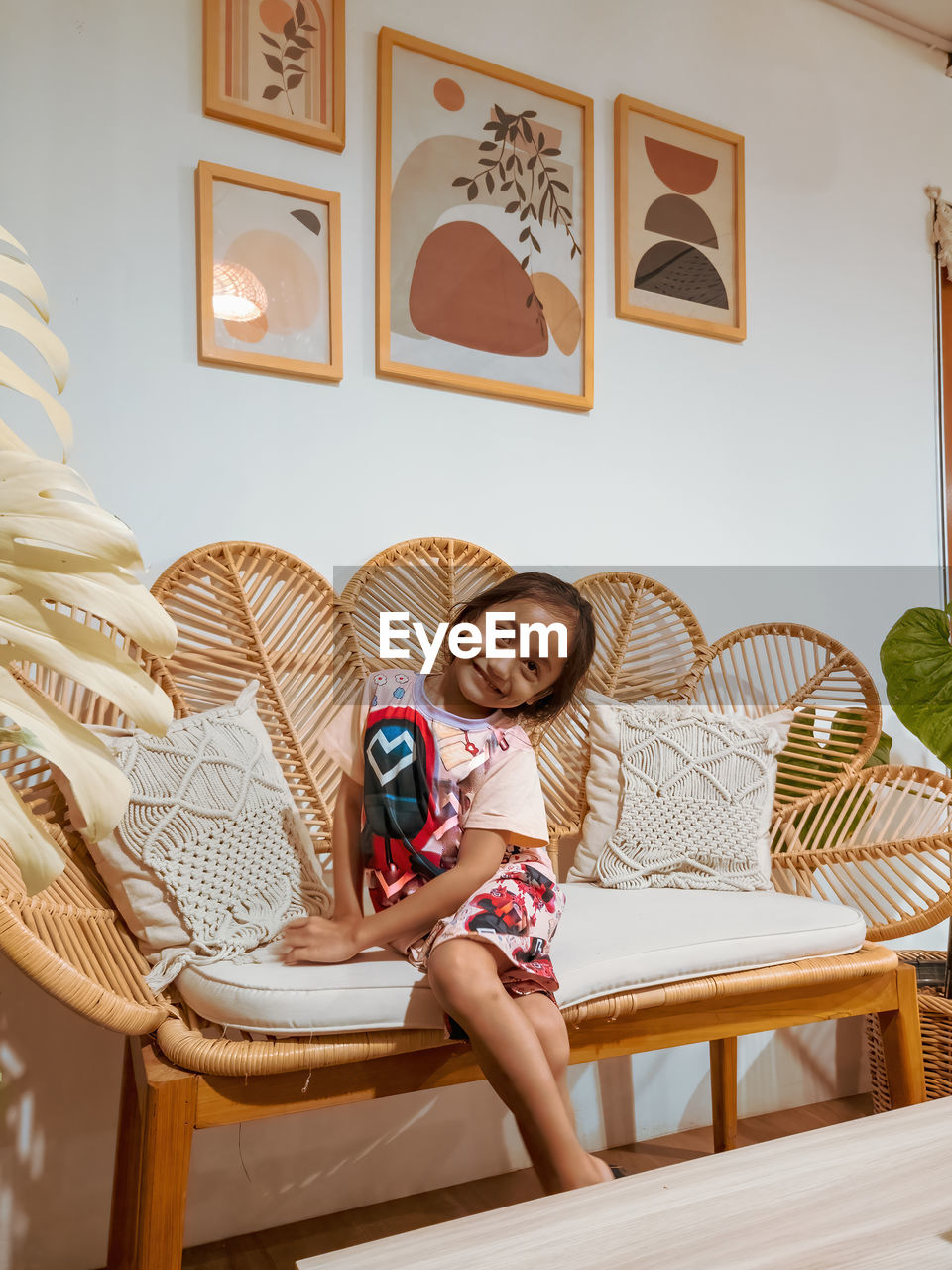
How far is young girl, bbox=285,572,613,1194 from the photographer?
3.42 feet

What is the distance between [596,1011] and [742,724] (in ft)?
2.34

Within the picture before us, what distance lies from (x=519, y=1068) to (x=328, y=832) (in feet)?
1.91

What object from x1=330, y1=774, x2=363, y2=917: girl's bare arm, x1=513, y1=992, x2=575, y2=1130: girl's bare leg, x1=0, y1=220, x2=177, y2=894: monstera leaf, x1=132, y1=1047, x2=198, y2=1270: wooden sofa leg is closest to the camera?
x1=0, y1=220, x2=177, y2=894: monstera leaf

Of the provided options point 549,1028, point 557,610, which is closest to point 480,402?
point 557,610

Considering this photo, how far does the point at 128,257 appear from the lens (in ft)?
4.99

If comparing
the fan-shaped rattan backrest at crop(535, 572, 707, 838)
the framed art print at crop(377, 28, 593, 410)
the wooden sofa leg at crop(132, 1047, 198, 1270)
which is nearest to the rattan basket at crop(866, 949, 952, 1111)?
the fan-shaped rattan backrest at crop(535, 572, 707, 838)

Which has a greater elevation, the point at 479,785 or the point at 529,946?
the point at 479,785

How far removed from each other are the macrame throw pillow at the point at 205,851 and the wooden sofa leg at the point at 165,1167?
139 mm

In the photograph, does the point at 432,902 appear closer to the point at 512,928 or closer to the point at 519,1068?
the point at 512,928

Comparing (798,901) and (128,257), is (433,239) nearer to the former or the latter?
(128,257)

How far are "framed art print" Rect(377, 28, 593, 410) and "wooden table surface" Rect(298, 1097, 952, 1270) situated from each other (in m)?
1.37

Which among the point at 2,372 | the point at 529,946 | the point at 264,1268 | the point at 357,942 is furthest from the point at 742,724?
the point at 2,372

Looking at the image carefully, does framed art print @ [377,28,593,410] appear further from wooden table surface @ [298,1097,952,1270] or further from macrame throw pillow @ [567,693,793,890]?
wooden table surface @ [298,1097,952,1270]

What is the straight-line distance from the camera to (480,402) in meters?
1.82
